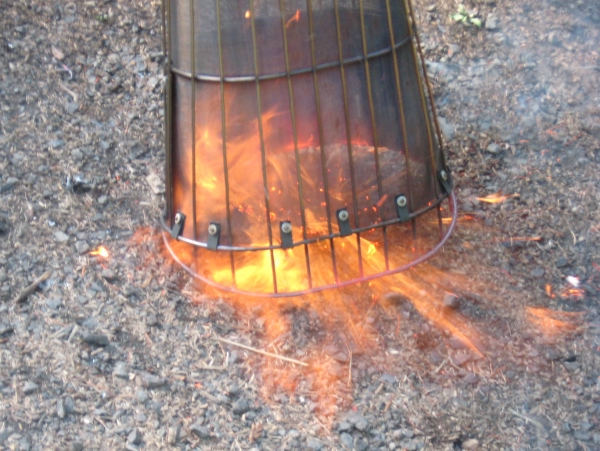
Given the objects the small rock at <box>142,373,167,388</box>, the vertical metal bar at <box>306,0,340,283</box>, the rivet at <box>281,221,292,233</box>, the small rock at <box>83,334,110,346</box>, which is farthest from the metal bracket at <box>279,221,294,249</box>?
the small rock at <box>83,334,110,346</box>

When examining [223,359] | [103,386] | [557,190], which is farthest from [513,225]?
[103,386]

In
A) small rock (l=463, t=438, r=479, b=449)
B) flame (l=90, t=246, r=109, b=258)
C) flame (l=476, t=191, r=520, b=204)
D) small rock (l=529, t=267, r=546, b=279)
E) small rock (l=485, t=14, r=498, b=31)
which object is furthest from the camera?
small rock (l=485, t=14, r=498, b=31)

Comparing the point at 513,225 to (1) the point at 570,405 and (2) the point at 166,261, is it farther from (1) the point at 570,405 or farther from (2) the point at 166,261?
(2) the point at 166,261

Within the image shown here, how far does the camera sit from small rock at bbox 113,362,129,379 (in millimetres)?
3170

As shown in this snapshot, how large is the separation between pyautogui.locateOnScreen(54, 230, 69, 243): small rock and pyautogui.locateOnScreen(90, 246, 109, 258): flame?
0.59 feet

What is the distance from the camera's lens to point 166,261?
3.70 meters

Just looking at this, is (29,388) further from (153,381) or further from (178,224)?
(178,224)

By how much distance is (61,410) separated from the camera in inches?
119

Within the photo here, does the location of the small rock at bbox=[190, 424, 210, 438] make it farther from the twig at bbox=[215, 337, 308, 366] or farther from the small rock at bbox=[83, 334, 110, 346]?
the small rock at bbox=[83, 334, 110, 346]

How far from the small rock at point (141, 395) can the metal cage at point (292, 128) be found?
570 mm

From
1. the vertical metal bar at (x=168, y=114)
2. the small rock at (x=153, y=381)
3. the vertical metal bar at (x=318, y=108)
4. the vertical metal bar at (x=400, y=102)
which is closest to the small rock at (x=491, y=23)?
the vertical metal bar at (x=400, y=102)

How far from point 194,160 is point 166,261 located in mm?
691

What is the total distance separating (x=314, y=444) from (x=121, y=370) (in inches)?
36.0

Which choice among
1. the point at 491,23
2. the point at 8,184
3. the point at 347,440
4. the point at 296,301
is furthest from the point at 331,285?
the point at 491,23
